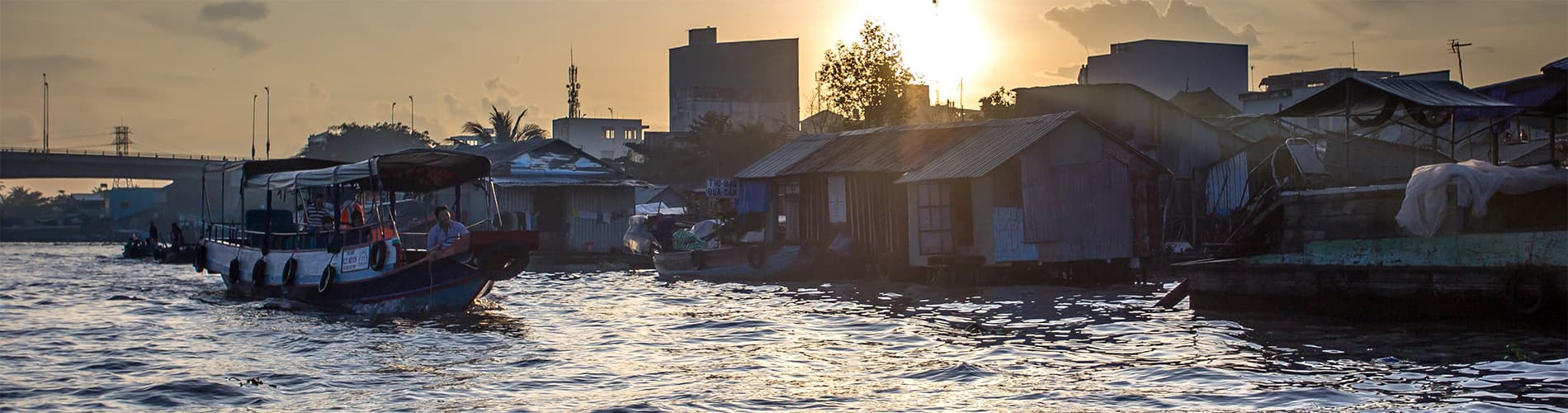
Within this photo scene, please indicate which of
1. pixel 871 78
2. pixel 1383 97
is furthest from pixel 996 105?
pixel 1383 97

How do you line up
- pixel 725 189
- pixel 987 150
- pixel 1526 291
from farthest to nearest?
pixel 725 189, pixel 987 150, pixel 1526 291

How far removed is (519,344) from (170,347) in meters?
4.35

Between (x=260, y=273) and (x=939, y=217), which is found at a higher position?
(x=939, y=217)

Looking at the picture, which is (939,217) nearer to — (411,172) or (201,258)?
(411,172)

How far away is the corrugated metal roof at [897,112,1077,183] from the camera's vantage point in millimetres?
21172

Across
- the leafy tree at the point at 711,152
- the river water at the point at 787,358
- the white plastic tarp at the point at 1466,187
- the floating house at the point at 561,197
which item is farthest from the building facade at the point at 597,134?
the white plastic tarp at the point at 1466,187

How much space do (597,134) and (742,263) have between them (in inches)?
2229

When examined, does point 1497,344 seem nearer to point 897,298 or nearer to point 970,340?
point 970,340

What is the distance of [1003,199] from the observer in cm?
2106

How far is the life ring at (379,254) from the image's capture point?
61.0 feet

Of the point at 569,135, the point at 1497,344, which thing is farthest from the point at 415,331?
the point at 569,135

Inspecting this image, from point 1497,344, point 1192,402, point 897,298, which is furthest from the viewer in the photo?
point 897,298

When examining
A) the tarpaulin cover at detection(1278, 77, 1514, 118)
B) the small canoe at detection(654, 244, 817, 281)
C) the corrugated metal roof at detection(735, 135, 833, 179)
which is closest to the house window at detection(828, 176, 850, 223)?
the small canoe at detection(654, 244, 817, 281)

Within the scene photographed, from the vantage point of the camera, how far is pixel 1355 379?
35.1 ft
